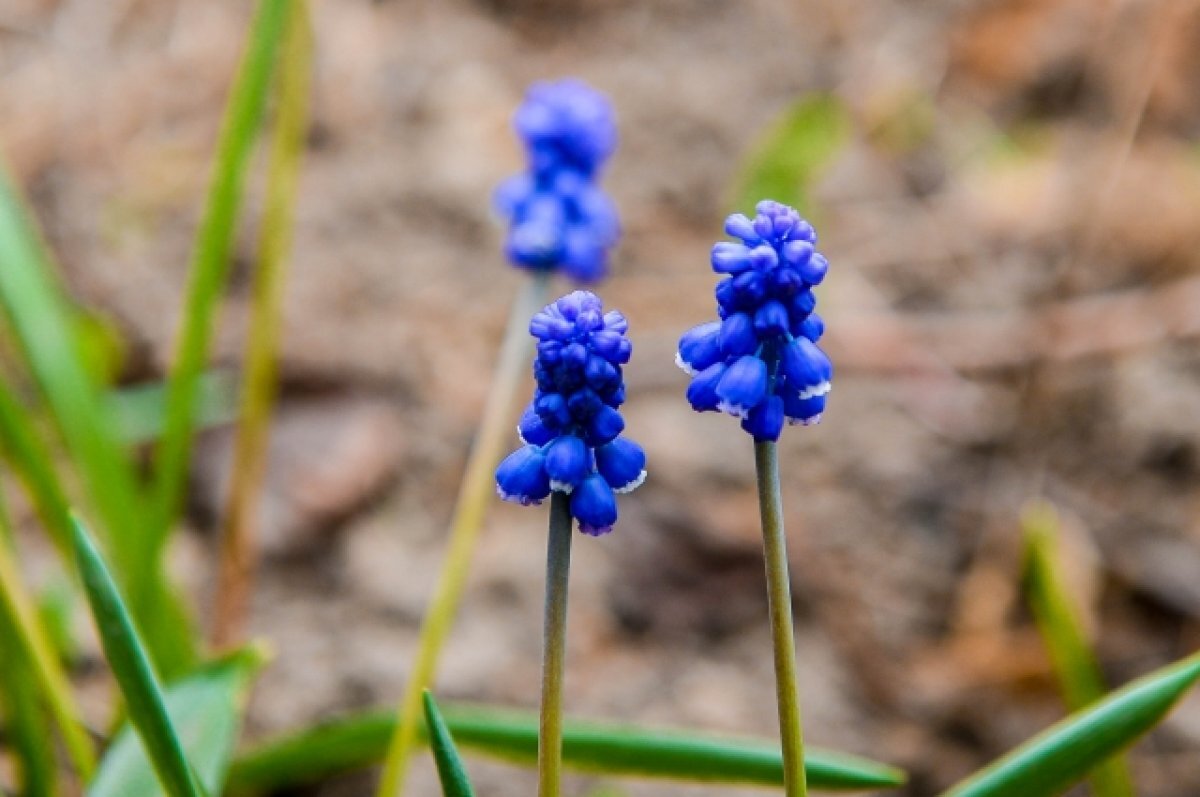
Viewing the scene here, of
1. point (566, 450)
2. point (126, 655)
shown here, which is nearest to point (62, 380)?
point (126, 655)

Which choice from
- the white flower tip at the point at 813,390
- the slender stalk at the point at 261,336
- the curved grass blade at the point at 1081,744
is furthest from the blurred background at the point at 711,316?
the white flower tip at the point at 813,390

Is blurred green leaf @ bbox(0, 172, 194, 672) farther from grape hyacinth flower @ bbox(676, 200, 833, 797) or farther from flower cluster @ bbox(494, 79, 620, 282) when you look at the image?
grape hyacinth flower @ bbox(676, 200, 833, 797)

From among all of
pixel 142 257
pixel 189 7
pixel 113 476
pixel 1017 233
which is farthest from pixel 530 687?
pixel 189 7

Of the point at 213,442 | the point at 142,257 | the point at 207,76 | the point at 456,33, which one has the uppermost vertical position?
the point at 456,33

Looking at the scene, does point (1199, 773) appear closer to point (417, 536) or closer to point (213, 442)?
point (417, 536)

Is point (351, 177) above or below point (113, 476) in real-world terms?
above

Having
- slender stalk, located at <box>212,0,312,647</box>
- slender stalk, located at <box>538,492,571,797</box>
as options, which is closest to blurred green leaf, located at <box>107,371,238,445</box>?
slender stalk, located at <box>212,0,312,647</box>

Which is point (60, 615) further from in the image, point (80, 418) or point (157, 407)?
point (157, 407)
